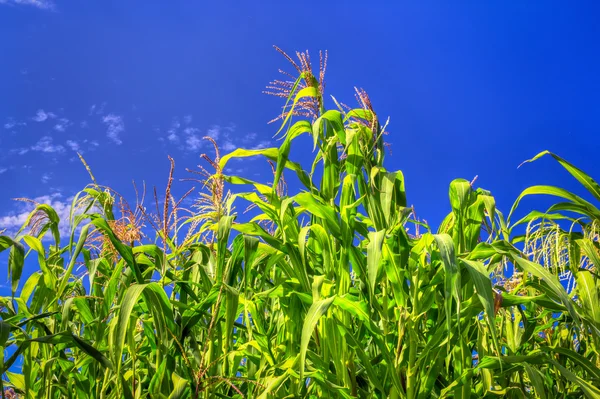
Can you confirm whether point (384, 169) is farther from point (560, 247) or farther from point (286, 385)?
point (286, 385)

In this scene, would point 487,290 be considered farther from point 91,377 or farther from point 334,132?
point 91,377

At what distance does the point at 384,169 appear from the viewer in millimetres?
1421

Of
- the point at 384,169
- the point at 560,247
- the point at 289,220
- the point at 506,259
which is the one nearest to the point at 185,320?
the point at 289,220

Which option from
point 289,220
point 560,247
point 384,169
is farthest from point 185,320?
point 560,247

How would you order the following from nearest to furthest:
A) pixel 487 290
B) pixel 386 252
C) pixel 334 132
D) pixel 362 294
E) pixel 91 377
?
pixel 487 290, pixel 386 252, pixel 362 294, pixel 334 132, pixel 91 377

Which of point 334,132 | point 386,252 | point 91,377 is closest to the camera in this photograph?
point 386,252

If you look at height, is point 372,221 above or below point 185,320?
above

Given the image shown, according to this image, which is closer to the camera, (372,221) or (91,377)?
(372,221)

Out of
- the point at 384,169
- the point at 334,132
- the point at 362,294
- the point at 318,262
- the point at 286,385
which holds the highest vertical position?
the point at 334,132

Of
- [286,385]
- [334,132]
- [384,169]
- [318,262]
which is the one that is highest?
[334,132]

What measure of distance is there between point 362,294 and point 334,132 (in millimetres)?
472

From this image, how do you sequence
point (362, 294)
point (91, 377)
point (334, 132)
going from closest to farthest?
1. point (362, 294)
2. point (334, 132)
3. point (91, 377)

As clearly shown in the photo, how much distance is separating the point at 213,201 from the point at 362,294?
596 millimetres

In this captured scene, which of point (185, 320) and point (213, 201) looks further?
point (213, 201)
